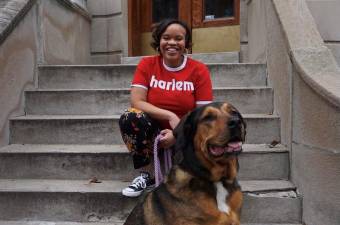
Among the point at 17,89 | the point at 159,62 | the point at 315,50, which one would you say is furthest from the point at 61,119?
the point at 315,50

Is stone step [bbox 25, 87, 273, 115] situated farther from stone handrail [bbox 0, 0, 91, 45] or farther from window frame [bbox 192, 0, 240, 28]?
window frame [bbox 192, 0, 240, 28]

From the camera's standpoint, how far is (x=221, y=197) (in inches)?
106

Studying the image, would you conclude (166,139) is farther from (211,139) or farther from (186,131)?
(211,139)

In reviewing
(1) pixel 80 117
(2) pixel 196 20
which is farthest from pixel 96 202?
(2) pixel 196 20

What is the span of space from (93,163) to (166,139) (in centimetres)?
95

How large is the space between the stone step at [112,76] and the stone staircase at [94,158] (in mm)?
11

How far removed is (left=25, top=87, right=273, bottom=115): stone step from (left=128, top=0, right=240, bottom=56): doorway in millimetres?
2263

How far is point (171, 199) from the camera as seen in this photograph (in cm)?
269

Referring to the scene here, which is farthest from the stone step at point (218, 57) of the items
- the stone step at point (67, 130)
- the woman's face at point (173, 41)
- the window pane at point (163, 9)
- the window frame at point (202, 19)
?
the woman's face at point (173, 41)

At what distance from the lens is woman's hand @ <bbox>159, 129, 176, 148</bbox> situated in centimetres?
324

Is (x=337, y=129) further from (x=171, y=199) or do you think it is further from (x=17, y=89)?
(x=17, y=89)

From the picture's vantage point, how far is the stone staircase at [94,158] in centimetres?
361

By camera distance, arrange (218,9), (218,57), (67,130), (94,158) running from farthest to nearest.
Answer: (218,9) < (218,57) < (67,130) < (94,158)

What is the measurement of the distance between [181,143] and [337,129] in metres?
1.07
